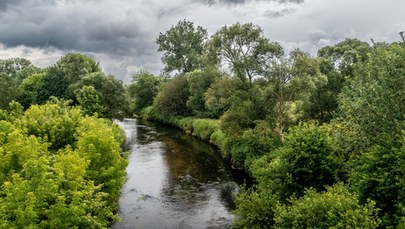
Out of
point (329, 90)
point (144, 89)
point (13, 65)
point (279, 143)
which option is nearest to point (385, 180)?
point (279, 143)

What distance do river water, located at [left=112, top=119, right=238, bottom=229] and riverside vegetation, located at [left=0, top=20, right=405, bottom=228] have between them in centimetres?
257

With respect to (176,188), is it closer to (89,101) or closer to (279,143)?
(279,143)

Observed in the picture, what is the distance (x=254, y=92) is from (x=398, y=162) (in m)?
24.1

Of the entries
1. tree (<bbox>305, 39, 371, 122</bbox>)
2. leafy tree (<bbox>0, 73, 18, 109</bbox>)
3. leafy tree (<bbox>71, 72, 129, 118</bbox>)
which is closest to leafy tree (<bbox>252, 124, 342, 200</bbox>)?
tree (<bbox>305, 39, 371, 122</bbox>)

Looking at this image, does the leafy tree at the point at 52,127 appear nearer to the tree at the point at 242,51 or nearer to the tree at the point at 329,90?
the tree at the point at 242,51

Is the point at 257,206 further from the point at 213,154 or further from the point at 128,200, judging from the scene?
the point at 213,154

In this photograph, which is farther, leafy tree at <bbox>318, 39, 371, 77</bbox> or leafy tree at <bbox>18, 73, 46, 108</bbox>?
leafy tree at <bbox>18, 73, 46, 108</bbox>

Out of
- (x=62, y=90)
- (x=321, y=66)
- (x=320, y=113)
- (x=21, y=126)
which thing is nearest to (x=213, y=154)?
(x=320, y=113)

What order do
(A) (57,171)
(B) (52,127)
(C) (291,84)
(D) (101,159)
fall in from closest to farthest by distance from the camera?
(A) (57,171)
(D) (101,159)
(B) (52,127)
(C) (291,84)

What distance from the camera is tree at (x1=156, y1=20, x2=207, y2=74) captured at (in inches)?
4307

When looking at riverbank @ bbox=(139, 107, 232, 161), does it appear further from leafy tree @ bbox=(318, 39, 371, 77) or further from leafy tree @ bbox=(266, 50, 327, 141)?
leafy tree @ bbox=(318, 39, 371, 77)

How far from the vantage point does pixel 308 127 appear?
28.4 m

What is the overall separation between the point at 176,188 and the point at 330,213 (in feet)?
72.5

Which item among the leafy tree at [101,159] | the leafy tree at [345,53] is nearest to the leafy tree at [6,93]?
the leafy tree at [101,159]
